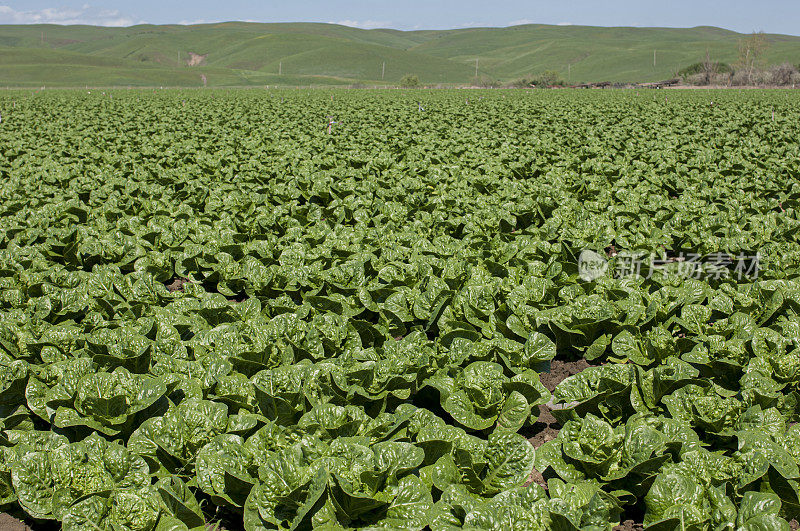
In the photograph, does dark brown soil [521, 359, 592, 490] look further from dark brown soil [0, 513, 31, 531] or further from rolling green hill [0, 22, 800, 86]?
rolling green hill [0, 22, 800, 86]

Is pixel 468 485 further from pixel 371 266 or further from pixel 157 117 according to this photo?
pixel 157 117

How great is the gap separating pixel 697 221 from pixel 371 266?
5.16 m

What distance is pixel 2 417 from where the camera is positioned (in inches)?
162

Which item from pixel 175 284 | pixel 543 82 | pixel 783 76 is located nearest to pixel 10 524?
pixel 175 284

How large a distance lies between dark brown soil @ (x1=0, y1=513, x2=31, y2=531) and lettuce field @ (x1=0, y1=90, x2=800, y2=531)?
70mm

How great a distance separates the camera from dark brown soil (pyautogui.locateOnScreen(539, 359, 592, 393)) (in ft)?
16.9

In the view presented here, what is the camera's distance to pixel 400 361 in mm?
4113

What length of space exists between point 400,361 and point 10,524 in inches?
108

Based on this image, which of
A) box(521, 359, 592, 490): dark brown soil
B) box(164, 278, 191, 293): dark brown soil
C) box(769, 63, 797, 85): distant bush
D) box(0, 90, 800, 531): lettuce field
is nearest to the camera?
box(0, 90, 800, 531): lettuce field

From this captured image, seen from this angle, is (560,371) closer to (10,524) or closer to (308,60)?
(10,524)

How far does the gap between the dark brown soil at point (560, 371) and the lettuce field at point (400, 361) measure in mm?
25

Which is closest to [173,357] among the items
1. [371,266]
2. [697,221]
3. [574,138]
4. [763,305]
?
[371,266]

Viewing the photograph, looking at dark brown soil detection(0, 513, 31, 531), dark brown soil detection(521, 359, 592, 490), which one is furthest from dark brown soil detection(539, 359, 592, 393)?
dark brown soil detection(0, 513, 31, 531)

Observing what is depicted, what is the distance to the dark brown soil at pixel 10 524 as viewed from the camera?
11.5 ft
